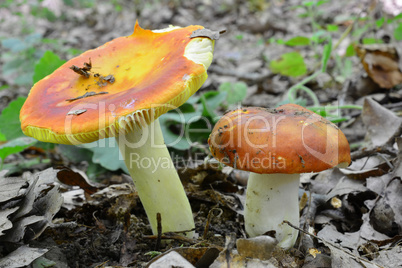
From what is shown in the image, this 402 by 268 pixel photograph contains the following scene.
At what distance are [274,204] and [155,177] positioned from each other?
33.8 inches

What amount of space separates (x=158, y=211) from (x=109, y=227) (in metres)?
0.51

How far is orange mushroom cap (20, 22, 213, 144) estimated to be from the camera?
192 cm

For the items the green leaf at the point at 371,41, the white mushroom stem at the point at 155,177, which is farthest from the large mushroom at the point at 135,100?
Result: the green leaf at the point at 371,41

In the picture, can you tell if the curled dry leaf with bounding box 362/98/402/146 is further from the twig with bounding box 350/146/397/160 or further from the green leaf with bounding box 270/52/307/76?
the green leaf with bounding box 270/52/307/76

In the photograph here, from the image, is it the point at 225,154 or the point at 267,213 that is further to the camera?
the point at 267,213

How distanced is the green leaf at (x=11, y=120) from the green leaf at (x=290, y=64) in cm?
366

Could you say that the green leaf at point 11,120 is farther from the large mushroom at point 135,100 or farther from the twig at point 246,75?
the twig at point 246,75

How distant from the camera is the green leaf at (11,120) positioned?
4043mm

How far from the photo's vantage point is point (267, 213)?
239 centimetres

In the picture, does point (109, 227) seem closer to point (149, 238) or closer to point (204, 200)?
point (149, 238)

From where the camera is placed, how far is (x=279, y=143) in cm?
202

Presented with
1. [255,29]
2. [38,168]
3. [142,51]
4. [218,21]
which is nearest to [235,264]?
[142,51]

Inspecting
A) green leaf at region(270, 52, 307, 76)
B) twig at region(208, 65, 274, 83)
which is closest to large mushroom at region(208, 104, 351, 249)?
green leaf at region(270, 52, 307, 76)

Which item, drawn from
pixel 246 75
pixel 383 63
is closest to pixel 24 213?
pixel 383 63
